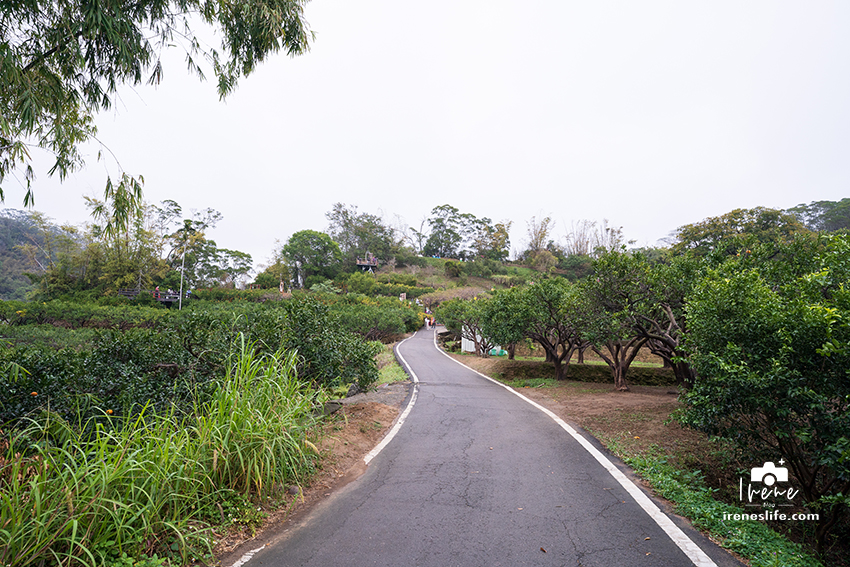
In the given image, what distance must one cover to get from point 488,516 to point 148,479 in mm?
2730

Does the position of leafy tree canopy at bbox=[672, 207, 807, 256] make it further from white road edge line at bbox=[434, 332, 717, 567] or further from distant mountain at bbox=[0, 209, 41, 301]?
distant mountain at bbox=[0, 209, 41, 301]

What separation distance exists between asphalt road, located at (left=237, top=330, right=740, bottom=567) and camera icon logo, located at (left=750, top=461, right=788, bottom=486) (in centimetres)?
133

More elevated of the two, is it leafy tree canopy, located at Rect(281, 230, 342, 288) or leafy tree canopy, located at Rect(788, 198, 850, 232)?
leafy tree canopy, located at Rect(788, 198, 850, 232)

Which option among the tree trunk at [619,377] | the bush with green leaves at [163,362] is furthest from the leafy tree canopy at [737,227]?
the bush with green leaves at [163,362]

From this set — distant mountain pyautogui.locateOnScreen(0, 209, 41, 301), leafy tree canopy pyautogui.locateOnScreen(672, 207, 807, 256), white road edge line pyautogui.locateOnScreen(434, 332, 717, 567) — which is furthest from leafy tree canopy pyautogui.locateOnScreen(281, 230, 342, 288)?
white road edge line pyautogui.locateOnScreen(434, 332, 717, 567)

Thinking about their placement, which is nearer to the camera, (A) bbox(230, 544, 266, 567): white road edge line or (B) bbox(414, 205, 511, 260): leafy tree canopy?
(A) bbox(230, 544, 266, 567): white road edge line

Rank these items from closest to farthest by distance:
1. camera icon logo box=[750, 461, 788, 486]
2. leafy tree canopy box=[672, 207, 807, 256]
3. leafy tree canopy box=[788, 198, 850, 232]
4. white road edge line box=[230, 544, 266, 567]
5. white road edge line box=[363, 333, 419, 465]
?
white road edge line box=[230, 544, 266, 567] → camera icon logo box=[750, 461, 788, 486] → white road edge line box=[363, 333, 419, 465] → leafy tree canopy box=[672, 207, 807, 256] → leafy tree canopy box=[788, 198, 850, 232]

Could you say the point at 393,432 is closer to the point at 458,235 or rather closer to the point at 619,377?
the point at 619,377

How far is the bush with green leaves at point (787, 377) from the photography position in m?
3.32

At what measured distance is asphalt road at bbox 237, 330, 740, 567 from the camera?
2.88 metres

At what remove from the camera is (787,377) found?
3568 mm

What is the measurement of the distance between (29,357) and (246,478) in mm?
2591

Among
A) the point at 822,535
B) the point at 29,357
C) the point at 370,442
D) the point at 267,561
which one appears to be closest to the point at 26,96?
the point at 29,357

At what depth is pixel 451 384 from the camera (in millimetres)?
13938
